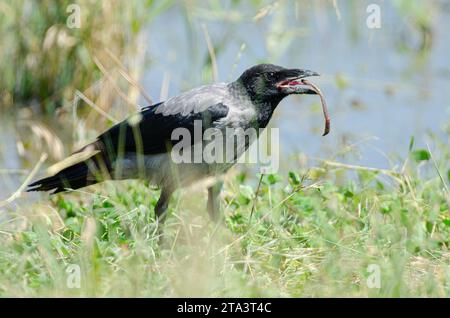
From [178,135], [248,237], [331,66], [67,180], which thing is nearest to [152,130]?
[178,135]

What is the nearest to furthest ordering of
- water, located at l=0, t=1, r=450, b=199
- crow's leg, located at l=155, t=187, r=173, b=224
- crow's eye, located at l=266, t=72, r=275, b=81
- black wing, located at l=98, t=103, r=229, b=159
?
crow's leg, located at l=155, t=187, r=173, b=224 < black wing, located at l=98, t=103, r=229, b=159 < crow's eye, located at l=266, t=72, r=275, b=81 < water, located at l=0, t=1, r=450, b=199

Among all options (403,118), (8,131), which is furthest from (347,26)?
(8,131)

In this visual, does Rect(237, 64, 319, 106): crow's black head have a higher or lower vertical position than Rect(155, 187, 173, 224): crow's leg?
higher

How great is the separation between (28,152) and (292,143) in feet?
6.69

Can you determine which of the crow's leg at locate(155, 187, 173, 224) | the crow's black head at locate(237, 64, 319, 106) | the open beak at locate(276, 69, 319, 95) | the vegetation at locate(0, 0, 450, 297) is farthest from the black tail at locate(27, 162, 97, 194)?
the open beak at locate(276, 69, 319, 95)

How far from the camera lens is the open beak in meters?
5.37

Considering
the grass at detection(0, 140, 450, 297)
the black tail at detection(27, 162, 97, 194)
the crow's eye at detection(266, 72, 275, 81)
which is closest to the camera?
the grass at detection(0, 140, 450, 297)

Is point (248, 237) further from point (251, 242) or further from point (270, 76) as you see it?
point (270, 76)

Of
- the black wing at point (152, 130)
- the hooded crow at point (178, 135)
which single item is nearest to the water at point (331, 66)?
the hooded crow at point (178, 135)

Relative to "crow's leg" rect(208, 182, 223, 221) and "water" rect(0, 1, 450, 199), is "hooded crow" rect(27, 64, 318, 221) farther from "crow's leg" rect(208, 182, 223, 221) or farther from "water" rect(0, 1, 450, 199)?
"water" rect(0, 1, 450, 199)

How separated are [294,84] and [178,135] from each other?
0.69m

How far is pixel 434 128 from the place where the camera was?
7.95 meters
